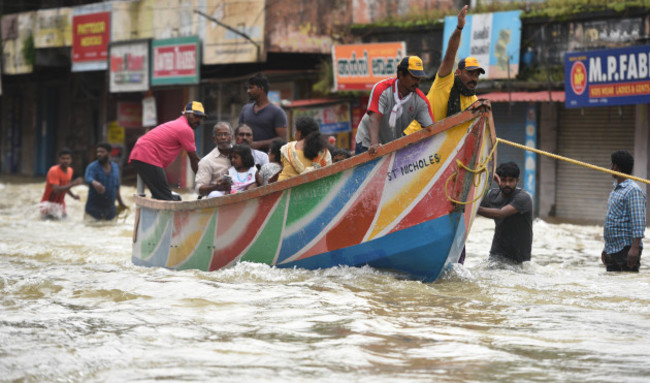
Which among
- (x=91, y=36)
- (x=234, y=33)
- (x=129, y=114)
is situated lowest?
(x=129, y=114)

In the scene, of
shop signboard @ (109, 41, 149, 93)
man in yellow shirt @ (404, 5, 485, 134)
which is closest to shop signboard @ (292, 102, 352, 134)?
shop signboard @ (109, 41, 149, 93)

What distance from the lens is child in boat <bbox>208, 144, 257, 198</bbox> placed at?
28.4 feet

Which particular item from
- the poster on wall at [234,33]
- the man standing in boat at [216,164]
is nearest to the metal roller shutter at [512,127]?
the poster on wall at [234,33]

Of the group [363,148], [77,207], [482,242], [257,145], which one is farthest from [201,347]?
[77,207]

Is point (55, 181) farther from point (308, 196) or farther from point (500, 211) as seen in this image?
point (500, 211)

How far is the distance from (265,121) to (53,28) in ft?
60.8

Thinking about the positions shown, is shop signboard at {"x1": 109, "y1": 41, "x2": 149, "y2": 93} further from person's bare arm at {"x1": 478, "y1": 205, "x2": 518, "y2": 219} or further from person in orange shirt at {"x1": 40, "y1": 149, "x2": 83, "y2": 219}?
person's bare arm at {"x1": 478, "y1": 205, "x2": 518, "y2": 219}

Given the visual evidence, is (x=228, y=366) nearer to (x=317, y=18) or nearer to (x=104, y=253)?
(x=104, y=253)

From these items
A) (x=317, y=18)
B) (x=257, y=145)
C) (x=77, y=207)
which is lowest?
(x=77, y=207)

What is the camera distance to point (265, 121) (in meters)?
9.70

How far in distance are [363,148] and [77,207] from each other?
42.4 feet

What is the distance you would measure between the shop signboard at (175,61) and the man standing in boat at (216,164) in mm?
13433

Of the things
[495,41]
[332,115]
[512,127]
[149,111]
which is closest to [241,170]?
[495,41]

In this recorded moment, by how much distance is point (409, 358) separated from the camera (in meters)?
5.26
